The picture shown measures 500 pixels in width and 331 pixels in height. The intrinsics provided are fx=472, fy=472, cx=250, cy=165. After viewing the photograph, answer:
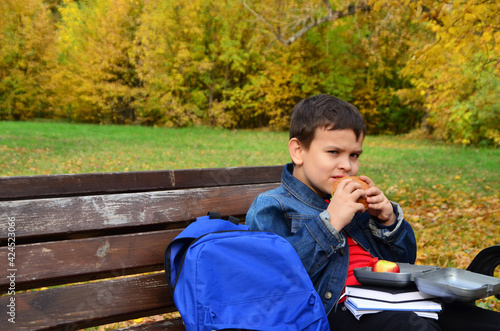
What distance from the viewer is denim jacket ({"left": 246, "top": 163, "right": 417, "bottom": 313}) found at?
6.26 ft

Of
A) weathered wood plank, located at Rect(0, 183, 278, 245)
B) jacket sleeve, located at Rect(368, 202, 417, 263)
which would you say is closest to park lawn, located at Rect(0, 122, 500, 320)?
jacket sleeve, located at Rect(368, 202, 417, 263)

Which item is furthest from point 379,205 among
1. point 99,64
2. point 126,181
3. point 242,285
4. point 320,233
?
point 99,64

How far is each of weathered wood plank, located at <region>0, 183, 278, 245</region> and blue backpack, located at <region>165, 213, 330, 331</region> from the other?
1.39 ft

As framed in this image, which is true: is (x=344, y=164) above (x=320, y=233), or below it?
above

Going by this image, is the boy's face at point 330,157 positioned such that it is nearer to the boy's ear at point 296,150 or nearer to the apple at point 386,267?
the boy's ear at point 296,150

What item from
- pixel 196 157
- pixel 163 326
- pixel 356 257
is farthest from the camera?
pixel 196 157

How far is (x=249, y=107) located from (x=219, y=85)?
2.01 meters

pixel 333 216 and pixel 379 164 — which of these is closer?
pixel 333 216

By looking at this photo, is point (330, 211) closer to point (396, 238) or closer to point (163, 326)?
point (396, 238)

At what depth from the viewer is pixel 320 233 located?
1.91 m

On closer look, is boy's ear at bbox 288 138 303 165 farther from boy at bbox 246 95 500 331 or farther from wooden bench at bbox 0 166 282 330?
wooden bench at bbox 0 166 282 330

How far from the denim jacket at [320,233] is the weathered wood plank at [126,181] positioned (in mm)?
399

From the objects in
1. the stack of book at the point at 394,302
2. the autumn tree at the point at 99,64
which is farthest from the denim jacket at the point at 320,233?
the autumn tree at the point at 99,64

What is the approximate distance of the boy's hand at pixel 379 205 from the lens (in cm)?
208
